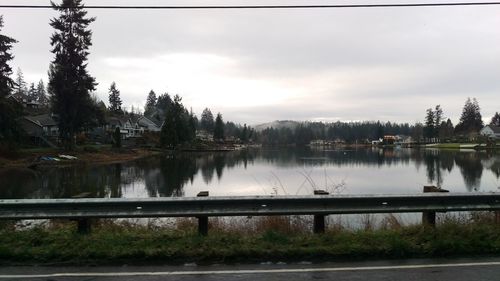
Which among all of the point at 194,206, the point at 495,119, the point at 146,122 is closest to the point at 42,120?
the point at 146,122

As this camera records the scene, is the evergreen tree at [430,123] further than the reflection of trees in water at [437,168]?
Yes

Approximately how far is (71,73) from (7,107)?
49.1ft

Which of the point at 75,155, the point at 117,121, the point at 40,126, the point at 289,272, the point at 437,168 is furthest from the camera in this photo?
the point at 117,121

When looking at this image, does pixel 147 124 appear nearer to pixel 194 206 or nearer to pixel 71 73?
pixel 71 73

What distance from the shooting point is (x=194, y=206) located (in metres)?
8.04

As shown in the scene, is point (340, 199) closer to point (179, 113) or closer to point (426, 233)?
point (426, 233)

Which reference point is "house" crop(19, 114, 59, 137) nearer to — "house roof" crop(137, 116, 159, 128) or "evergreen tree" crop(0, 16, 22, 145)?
"evergreen tree" crop(0, 16, 22, 145)

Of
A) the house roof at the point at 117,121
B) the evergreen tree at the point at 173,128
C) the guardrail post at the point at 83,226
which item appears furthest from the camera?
the house roof at the point at 117,121

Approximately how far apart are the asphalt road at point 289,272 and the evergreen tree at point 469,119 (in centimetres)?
17131

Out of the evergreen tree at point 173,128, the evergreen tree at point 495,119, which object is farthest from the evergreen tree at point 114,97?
the evergreen tree at point 495,119

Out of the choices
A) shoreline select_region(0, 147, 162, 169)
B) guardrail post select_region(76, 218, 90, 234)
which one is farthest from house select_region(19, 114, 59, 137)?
guardrail post select_region(76, 218, 90, 234)

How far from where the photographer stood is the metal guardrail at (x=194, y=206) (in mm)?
7965

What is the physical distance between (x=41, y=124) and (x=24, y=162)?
36589 mm

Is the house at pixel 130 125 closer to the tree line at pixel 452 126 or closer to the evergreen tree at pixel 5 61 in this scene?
the evergreen tree at pixel 5 61
